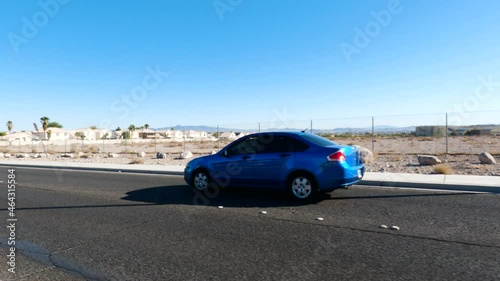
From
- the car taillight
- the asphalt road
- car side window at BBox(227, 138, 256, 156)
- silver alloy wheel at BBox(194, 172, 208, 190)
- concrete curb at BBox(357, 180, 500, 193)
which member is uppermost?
car side window at BBox(227, 138, 256, 156)

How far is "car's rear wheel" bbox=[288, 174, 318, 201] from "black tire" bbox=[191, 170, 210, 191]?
2.41m

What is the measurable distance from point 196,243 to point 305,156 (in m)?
3.43

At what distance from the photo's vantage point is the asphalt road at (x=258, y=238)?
3.92 metres

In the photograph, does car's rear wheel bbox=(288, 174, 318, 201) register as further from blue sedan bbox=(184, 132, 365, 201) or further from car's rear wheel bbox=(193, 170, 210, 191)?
car's rear wheel bbox=(193, 170, 210, 191)

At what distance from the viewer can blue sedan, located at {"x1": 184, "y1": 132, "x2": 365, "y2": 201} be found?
724 centimetres

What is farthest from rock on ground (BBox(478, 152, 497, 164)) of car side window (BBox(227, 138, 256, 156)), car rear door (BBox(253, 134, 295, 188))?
car side window (BBox(227, 138, 256, 156))

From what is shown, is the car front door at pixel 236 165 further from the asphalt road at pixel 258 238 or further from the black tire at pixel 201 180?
the asphalt road at pixel 258 238

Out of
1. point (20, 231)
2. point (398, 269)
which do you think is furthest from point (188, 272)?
point (20, 231)

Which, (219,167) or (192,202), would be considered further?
(219,167)

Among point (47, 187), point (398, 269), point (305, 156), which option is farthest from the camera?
point (47, 187)

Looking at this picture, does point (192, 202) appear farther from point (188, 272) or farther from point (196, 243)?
point (188, 272)

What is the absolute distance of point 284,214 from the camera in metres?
6.52

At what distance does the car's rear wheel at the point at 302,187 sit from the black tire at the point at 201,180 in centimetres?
241

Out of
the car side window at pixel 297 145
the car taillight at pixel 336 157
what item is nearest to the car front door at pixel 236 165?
the car side window at pixel 297 145
